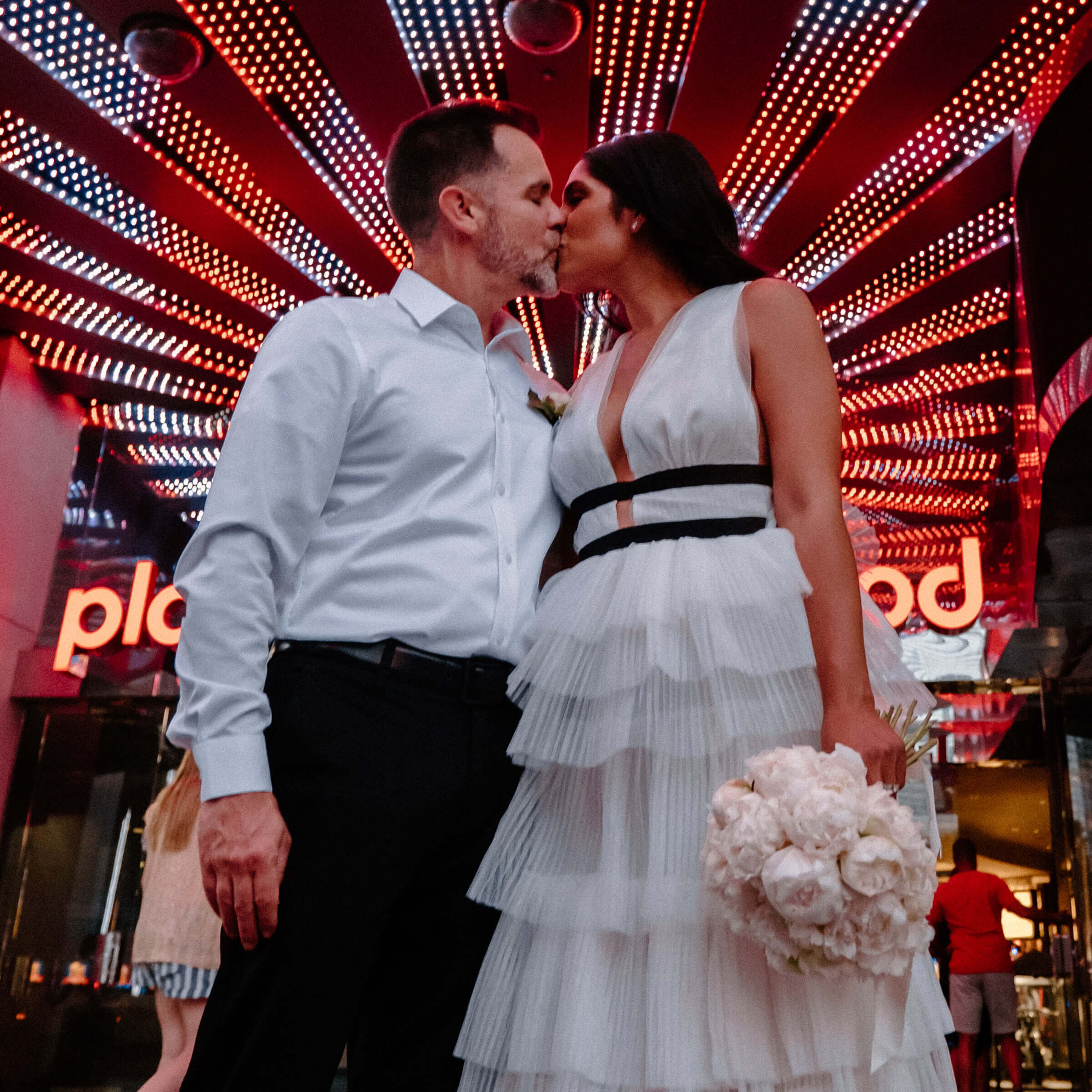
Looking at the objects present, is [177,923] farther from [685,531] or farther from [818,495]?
[818,495]

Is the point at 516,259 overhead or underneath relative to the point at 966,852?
overhead

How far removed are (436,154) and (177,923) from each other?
2.89 metres

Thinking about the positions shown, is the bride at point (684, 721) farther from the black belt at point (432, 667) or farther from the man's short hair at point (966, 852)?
the man's short hair at point (966, 852)

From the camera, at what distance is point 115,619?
8.63 metres

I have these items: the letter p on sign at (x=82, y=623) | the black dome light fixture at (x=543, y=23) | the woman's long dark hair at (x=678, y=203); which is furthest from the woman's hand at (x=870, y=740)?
the letter p on sign at (x=82, y=623)

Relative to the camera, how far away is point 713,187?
2.17m

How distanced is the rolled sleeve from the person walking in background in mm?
2345

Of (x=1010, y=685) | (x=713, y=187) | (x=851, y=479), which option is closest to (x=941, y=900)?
(x=1010, y=685)

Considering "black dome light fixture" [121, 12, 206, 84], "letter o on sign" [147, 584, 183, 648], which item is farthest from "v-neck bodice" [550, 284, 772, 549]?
"letter o on sign" [147, 584, 183, 648]

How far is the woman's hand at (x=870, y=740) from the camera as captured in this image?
140 centimetres

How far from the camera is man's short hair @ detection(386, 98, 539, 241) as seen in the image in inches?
95.3

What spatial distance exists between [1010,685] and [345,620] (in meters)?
6.83

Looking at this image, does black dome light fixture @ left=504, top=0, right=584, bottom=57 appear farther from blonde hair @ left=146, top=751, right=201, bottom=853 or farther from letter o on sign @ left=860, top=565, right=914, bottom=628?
letter o on sign @ left=860, top=565, right=914, bottom=628

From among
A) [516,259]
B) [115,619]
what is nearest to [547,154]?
[516,259]
